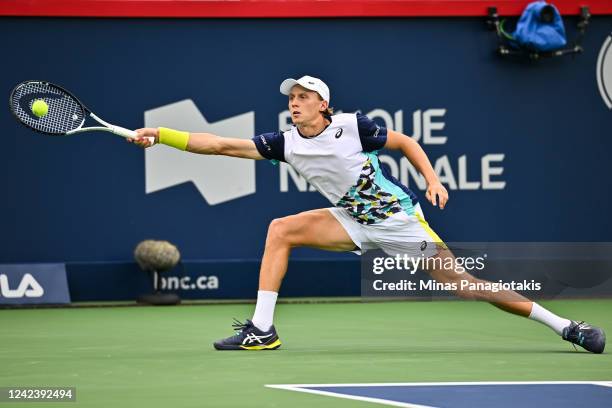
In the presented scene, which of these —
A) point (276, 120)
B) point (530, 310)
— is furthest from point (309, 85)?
point (276, 120)

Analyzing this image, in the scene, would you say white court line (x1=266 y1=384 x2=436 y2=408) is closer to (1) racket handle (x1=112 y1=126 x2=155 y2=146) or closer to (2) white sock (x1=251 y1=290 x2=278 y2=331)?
(2) white sock (x1=251 y1=290 x2=278 y2=331)

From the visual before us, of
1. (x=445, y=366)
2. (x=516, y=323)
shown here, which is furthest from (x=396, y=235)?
(x=516, y=323)

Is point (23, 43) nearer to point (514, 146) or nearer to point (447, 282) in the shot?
point (514, 146)

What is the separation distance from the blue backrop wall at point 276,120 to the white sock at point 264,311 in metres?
3.89

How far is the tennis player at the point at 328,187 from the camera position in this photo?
23.9 ft

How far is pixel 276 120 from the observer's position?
11156 millimetres

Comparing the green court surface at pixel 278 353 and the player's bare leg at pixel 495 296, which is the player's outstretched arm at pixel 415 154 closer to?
the player's bare leg at pixel 495 296

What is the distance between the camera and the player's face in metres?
7.34

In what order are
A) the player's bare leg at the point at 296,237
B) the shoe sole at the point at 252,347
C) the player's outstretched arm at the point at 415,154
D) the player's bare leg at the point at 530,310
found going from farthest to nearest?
the player's bare leg at the point at 296,237 → the shoe sole at the point at 252,347 → the player's outstretched arm at the point at 415,154 → the player's bare leg at the point at 530,310

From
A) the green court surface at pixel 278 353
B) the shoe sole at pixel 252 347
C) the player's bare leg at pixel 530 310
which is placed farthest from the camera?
the shoe sole at pixel 252 347

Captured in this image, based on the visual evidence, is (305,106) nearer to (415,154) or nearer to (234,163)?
(415,154)

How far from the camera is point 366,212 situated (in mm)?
7355

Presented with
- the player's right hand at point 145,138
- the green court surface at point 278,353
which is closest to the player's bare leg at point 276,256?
the green court surface at point 278,353

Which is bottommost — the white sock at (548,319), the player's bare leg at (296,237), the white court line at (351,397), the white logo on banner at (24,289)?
the white logo on banner at (24,289)
